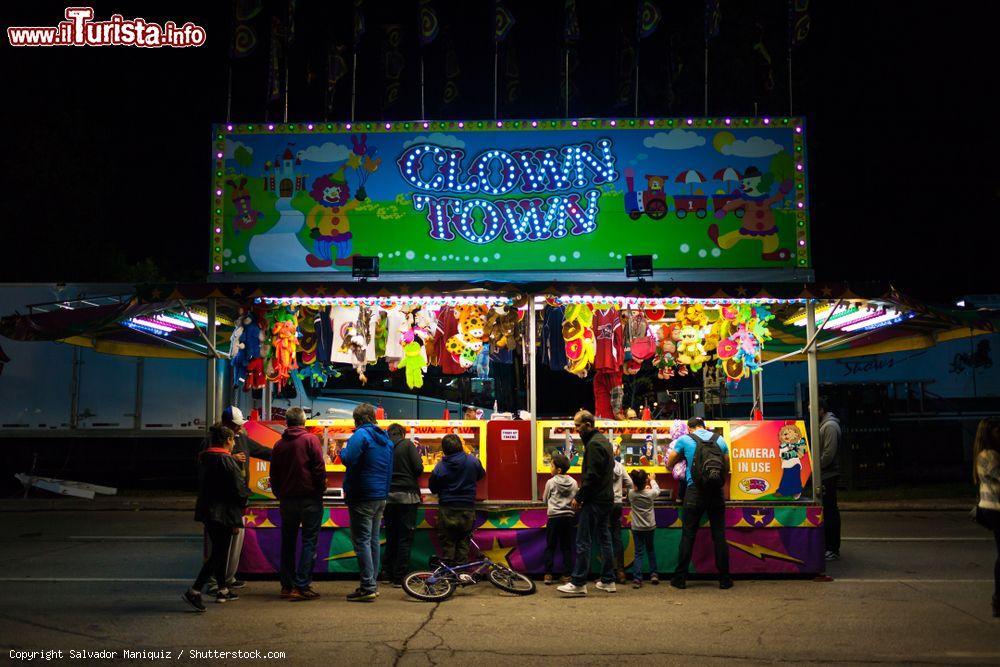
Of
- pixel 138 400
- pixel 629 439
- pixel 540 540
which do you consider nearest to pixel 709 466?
pixel 629 439

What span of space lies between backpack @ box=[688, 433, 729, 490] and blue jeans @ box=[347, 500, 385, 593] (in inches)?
142

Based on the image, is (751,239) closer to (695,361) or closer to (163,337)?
(695,361)

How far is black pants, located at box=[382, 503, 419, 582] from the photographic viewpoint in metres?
10.0

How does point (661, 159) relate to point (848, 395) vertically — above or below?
above

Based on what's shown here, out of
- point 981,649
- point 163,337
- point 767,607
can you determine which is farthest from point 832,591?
point 163,337

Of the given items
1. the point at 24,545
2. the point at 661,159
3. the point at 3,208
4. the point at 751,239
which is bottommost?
the point at 24,545

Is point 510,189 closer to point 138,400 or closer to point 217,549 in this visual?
point 217,549

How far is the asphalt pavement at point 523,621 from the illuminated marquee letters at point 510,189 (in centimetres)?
562

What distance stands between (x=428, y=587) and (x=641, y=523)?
8.53ft

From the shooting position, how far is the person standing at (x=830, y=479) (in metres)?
11.8

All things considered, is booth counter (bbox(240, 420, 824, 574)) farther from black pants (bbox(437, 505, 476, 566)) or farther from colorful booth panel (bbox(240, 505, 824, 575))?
black pants (bbox(437, 505, 476, 566))

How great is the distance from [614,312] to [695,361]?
1378 millimetres

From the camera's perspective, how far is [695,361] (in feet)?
40.3

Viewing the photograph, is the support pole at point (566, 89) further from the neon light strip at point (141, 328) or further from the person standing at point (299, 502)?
the person standing at point (299, 502)
